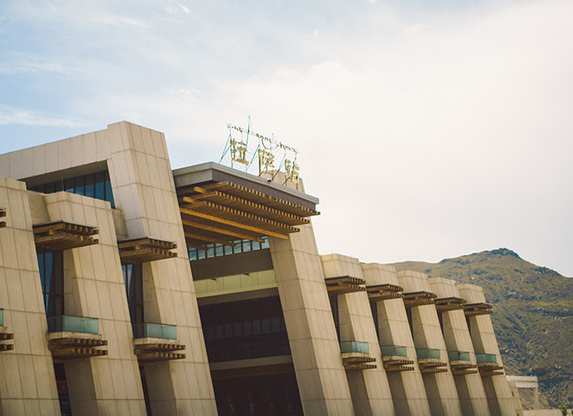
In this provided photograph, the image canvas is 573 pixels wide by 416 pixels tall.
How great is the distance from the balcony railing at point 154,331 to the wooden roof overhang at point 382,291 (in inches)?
894

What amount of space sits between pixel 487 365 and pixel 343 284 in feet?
85.3

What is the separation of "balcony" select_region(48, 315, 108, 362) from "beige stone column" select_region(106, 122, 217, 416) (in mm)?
5464

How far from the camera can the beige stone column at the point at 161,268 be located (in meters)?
37.2

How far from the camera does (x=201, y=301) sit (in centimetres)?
5572

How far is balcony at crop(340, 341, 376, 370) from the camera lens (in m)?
50.3

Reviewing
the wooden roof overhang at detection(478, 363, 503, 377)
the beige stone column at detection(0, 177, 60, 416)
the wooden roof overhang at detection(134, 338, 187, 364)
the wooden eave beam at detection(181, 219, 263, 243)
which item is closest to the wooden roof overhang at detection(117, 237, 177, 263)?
the wooden roof overhang at detection(134, 338, 187, 364)

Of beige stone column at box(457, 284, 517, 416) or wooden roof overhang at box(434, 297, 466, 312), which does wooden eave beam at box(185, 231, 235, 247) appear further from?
beige stone column at box(457, 284, 517, 416)

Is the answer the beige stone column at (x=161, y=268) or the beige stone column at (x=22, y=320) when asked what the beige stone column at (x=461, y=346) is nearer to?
the beige stone column at (x=161, y=268)

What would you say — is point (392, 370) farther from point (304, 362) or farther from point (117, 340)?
point (117, 340)

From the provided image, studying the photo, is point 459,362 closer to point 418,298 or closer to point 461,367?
point 461,367

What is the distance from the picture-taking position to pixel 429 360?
6022 cm

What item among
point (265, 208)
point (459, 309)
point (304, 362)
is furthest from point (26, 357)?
point (459, 309)

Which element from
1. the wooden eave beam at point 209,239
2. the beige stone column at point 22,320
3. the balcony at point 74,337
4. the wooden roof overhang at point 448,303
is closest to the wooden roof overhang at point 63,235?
the beige stone column at point 22,320

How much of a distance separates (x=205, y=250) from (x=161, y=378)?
57.9 feet
